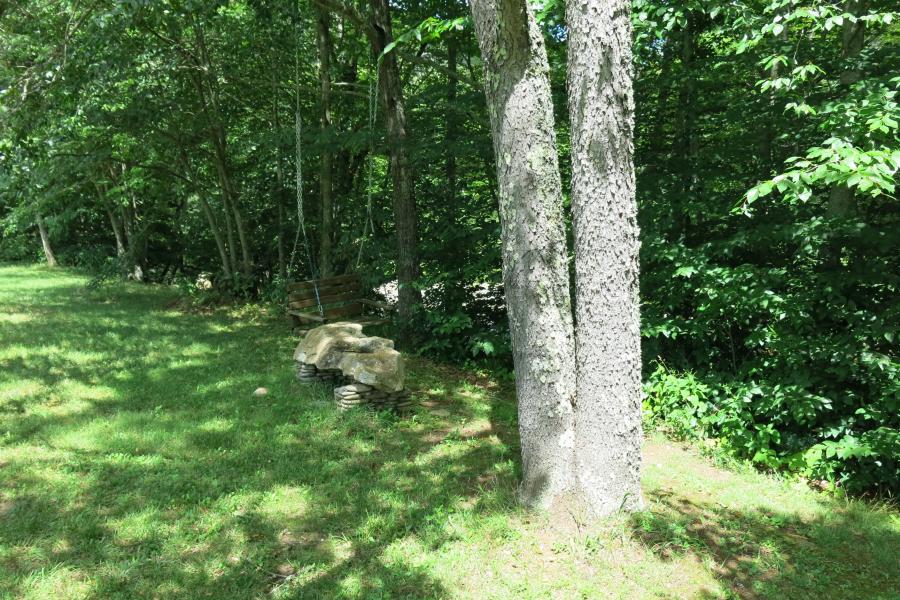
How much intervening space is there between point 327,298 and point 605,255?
225 inches

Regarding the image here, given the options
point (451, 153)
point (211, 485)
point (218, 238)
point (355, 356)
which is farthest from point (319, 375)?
point (218, 238)

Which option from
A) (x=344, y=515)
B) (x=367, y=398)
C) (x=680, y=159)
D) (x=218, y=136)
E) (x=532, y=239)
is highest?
(x=218, y=136)

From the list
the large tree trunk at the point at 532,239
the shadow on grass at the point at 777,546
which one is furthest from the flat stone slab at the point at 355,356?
the shadow on grass at the point at 777,546

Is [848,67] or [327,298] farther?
[327,298]

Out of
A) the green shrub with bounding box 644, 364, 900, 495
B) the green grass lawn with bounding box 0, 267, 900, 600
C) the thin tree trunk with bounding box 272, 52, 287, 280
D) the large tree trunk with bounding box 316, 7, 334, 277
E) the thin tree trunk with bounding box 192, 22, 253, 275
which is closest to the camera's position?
the green grass lawn with bounding box 0, 267, 900, 600

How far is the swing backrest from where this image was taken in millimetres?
8195

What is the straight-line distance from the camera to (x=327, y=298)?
835 centimetres

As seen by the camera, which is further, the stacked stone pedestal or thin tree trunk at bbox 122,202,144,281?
thin tree trunk at bbox 122,202,144,281

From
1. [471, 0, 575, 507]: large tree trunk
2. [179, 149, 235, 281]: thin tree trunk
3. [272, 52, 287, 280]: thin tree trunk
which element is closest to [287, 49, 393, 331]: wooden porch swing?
[272, 52, 287, 280]: thin tree trunk

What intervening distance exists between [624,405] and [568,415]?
1.23 ft

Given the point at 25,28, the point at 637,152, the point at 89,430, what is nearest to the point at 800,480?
the point at 637,152

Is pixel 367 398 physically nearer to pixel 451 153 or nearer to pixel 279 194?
pixel 451 153

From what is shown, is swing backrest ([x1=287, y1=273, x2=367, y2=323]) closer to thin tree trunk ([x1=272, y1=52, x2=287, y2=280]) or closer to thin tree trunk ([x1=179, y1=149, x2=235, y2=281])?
thin tree trunk ([x1=272, y1=52, x2=287, y2=280])

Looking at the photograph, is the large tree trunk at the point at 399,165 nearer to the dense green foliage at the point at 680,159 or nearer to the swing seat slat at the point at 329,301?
the dense green foliage at the point at 680,159
